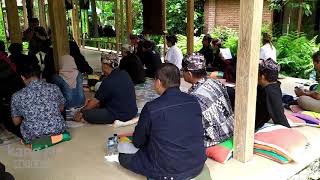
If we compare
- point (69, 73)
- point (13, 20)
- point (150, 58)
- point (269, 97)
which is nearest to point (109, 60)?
point (69, 73)

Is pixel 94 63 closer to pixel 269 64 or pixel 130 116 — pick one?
pixel 130 116

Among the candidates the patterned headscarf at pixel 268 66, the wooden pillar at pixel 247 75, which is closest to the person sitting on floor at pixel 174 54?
the patterned headscarf at pixel 268 66

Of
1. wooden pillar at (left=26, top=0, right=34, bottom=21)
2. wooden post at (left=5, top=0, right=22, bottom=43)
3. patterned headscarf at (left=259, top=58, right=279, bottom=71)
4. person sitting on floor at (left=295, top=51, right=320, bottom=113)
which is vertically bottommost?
person sitting on floor at (left=295, top=51, right=320, bottom=113)

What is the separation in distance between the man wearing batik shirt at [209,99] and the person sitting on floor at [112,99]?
1.06 metres

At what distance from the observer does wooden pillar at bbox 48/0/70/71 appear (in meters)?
5.45

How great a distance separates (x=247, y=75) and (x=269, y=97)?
2.06 feet

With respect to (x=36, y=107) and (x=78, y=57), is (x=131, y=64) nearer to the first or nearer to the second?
(x=78, y=57)

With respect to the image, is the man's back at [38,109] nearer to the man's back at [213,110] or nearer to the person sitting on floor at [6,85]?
the person sitting on floor at [6,85]

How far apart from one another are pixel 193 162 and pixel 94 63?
741 cm

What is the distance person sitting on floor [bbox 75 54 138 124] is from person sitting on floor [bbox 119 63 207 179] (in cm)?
141

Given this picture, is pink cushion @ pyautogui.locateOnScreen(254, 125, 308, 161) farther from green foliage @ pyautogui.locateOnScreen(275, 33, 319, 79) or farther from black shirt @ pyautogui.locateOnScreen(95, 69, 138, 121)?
green foliage @ pyautogui.locateOnScreen(275, 33, 319, 79)

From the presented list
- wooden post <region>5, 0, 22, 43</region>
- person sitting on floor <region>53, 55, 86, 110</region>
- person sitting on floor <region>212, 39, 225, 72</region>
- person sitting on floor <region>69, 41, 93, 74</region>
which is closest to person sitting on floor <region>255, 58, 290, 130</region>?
person sitting on floor <region>53, 55, 86, 110</region>

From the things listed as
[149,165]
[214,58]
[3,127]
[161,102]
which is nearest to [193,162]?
[149,165]

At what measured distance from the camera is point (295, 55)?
8.23 m
